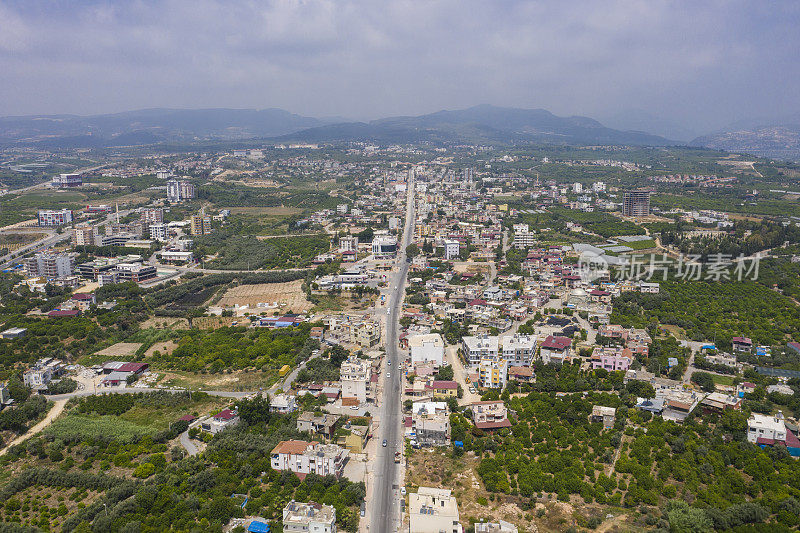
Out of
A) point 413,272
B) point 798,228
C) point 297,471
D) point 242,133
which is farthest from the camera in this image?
point 242,133

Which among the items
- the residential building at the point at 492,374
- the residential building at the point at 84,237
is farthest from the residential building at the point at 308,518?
the residential building at the point at 84,237

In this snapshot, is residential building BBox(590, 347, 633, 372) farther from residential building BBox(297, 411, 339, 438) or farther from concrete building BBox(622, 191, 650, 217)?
concrete building BBox(622, 191, 650, 217)

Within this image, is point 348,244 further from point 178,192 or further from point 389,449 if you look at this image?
point 178,192

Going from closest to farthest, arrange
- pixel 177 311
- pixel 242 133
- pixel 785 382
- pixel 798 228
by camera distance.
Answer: pixel 785 382 < pixel 177 311 < pixel 798 228 < pixel 242 133

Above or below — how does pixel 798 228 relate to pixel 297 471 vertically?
above

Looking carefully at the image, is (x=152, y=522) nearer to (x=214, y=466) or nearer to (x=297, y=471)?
(x=214, y=466)

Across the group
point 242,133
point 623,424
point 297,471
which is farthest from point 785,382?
point 242,133
